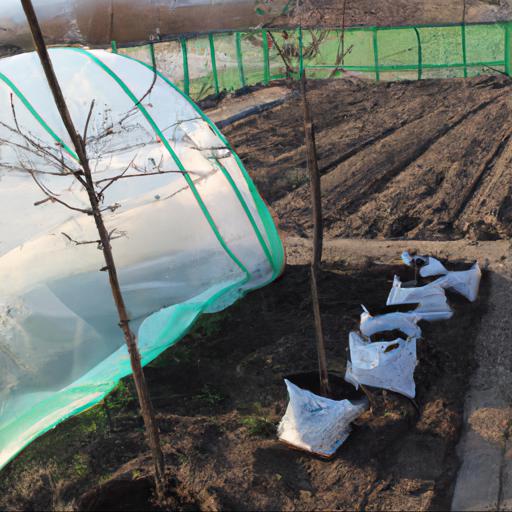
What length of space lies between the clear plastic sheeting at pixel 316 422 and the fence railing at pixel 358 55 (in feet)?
34.2

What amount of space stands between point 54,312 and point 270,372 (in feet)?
5.49

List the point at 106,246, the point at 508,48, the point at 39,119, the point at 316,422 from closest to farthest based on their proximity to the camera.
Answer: the point at 106,246 < the point at 316,422 < the point at 39,119 < the point at 508,48

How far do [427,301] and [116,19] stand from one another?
33.6 feet

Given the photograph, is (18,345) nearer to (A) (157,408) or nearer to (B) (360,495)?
(A) (157,408)

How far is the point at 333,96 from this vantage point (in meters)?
13.4

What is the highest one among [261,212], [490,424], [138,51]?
[138,51]

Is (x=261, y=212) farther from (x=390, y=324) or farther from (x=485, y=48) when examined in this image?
(x=485, y=48)

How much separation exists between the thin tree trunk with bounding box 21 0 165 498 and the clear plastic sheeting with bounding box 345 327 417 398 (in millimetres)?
1580

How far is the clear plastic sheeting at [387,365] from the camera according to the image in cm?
506

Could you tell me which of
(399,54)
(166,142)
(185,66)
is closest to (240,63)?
(185,66)

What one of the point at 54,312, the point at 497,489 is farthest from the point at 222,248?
the point at 497,489

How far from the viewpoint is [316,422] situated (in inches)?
185

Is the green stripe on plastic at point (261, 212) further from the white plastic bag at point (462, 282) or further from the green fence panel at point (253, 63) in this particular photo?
the green fence panel at point (253, 63)

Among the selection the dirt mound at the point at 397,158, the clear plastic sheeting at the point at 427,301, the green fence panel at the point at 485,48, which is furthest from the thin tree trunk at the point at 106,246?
the green fence panel at the point at 485,48
